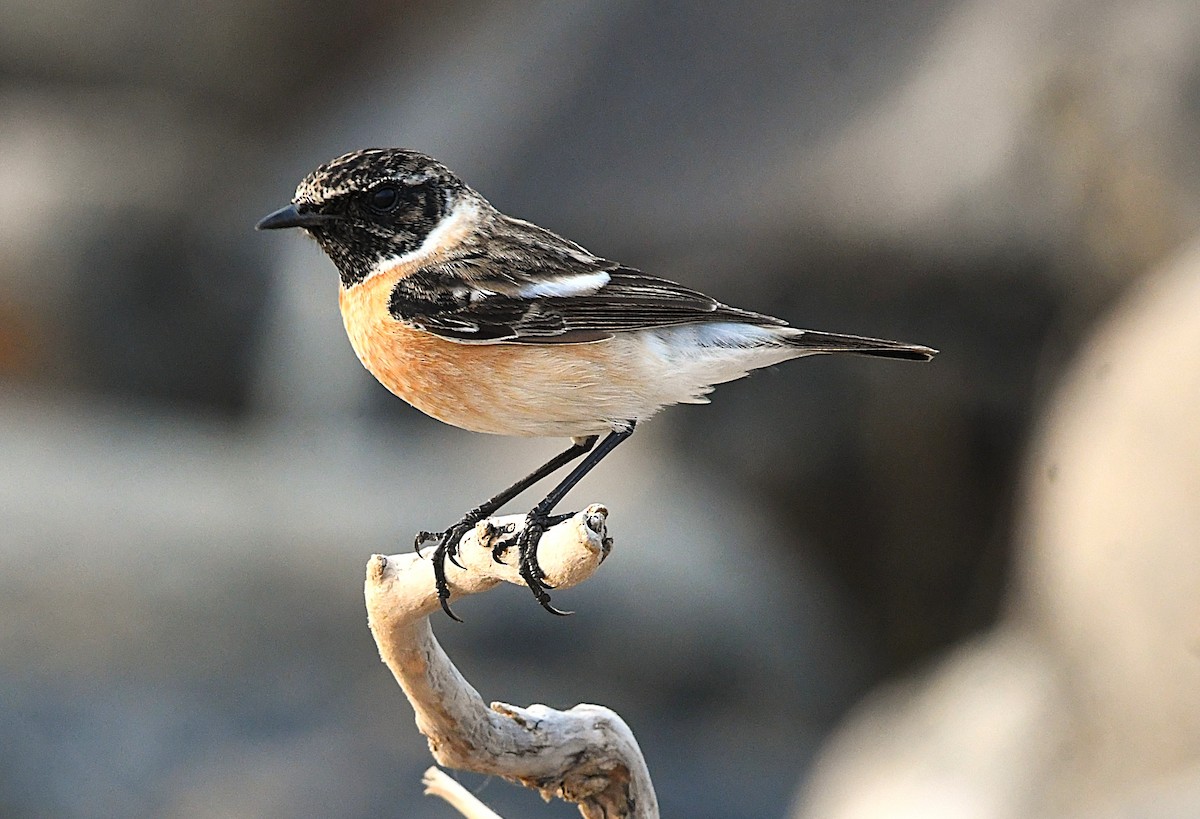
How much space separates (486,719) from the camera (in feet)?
10.3

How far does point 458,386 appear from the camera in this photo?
12.1ft

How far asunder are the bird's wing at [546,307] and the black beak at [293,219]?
0.30 meters

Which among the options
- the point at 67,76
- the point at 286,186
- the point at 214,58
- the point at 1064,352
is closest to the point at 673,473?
the point at 1064,352

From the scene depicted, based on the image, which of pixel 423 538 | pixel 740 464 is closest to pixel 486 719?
pixel 423 538

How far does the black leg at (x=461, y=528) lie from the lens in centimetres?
304

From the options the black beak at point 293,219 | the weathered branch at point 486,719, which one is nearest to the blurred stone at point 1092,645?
the weathered branch at point 486,719

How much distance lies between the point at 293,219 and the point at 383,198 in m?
0.27

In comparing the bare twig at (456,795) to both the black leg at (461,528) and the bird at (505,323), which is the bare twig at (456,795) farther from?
the bird at (505,323)

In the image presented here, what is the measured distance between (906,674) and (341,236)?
19.3 ft

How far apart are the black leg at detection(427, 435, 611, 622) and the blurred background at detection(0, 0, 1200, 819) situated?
3.22 metres

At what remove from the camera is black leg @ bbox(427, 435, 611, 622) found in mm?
3039

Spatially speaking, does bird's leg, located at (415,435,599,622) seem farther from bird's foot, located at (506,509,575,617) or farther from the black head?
the black head

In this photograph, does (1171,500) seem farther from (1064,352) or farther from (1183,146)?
(1183,146)

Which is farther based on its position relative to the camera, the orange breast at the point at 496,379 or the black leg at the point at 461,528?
the orange breast at the point at 496,379
